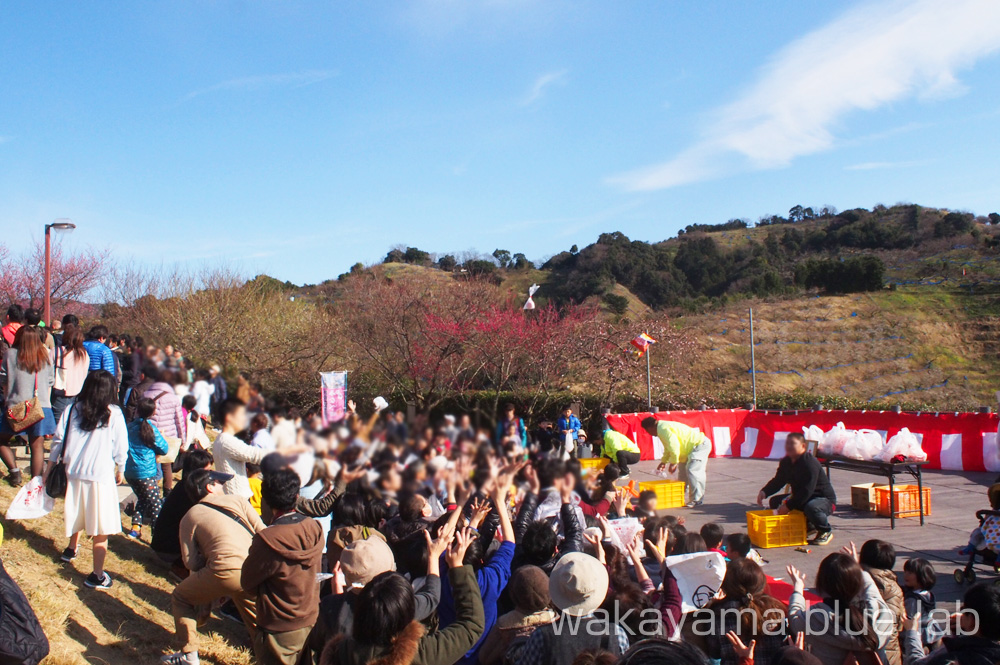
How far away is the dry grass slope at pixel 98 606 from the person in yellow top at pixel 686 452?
5.77m

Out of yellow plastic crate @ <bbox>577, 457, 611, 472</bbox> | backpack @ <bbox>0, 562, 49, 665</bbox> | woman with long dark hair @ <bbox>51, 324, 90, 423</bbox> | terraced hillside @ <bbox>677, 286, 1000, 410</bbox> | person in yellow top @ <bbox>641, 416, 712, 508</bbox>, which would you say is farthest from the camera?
terraced hillside @ <bbox>677, 286, 1000, 410</bbox>

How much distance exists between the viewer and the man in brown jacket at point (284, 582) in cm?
332

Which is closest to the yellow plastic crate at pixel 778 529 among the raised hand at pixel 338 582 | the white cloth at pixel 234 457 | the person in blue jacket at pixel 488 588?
the person in blue jacket at pixel 488 588

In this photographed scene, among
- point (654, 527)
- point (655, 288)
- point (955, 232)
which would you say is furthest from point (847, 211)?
point (654, 527)

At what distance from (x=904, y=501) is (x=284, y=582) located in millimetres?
8442

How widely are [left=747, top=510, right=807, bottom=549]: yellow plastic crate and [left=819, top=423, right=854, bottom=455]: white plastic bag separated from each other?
187 cm

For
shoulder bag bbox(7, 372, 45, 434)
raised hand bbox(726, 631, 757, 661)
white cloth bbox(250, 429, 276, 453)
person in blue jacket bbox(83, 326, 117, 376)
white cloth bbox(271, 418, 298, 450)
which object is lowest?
raised hand bbox(726, 631, 757, 661)

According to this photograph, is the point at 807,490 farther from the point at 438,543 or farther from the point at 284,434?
the point at 284,434

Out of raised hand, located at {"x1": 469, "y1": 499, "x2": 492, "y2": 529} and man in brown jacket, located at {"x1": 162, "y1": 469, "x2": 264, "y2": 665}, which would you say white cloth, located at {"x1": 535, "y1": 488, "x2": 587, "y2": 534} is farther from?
man in brown jacket, located at {"x1": 162, "y1": 469, "x2": 264, "y2": 665}

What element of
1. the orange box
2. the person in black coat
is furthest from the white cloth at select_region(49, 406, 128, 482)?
the orange box

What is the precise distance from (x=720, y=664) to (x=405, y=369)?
2397 millimetres

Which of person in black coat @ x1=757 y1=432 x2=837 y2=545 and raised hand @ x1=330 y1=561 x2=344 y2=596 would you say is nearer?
raised hand @ x1=330 y1=561 x2=344 y2=596

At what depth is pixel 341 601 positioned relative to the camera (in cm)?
333

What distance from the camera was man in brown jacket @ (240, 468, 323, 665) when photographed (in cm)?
332
